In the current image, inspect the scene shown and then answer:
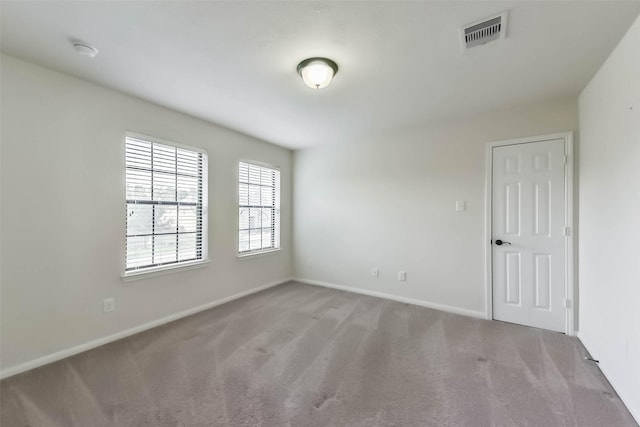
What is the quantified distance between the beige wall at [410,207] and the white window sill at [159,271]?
6.57ft

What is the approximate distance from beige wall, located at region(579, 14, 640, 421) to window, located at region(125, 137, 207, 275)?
404cm

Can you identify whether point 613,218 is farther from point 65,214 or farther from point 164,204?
point 65,214

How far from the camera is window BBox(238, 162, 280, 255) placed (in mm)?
4176

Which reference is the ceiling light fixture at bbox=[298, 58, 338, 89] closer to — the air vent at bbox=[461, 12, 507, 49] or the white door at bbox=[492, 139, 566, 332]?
the air vent at bbox=[461, 12, 507, 49]

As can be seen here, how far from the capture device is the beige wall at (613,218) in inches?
68.1

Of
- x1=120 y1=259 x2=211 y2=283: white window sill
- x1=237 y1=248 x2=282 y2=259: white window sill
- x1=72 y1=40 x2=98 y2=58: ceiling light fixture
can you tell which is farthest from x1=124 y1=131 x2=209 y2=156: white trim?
x1=237 y1=248 x2=282 y2=259: white window sill

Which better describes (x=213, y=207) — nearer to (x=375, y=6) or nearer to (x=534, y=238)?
(x=375, y=6)

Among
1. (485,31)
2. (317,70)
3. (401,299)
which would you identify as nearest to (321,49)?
(317,70)

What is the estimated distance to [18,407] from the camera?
5.77 feet

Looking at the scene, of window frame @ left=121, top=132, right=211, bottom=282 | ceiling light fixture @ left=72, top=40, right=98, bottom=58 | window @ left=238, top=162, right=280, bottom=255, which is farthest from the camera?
window @ left=238, top=162, right=280, bottom=255

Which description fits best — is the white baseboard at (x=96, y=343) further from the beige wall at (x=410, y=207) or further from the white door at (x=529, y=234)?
the white door at (x=529, y=234)

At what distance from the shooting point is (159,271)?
303cm

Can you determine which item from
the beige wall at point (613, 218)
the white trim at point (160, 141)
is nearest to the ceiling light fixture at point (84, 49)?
the white trim at point (160, 141)

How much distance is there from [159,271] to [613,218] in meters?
4.25
